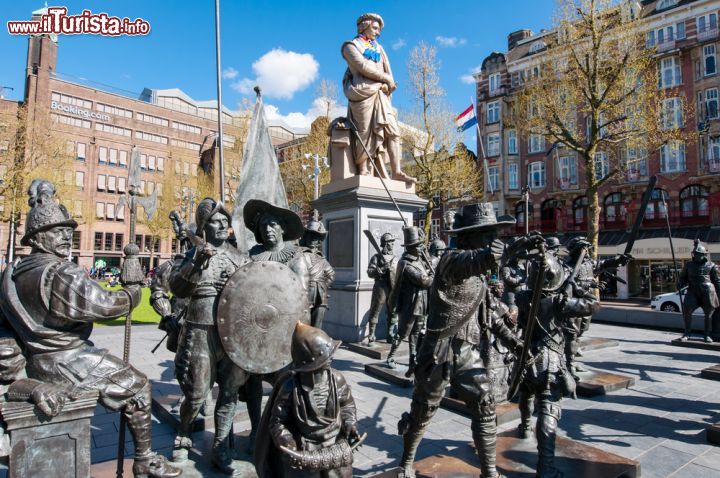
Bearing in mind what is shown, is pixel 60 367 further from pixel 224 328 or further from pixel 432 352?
pixel 432 352

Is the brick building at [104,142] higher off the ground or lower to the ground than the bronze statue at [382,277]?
higher

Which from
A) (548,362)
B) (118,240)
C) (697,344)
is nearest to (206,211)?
(548,362)

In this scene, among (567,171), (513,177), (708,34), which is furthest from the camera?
(513,177)

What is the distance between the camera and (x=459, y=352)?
12.0 ft

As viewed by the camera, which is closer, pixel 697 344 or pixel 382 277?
pixel 382 277

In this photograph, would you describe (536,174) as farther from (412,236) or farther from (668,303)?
(412,236)

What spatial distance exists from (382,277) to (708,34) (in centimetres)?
3275

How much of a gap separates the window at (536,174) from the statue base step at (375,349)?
30.2 m

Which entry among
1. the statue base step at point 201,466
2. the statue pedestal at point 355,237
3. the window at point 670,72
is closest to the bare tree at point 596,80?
the statue pedestal at point 355,237

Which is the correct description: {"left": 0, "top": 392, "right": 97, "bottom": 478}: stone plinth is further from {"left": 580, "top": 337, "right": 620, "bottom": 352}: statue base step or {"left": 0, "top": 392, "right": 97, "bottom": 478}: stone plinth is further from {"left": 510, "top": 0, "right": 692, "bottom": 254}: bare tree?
{"left": 510, "top": 0, "right": 692, "bottom": 254}: bare tree

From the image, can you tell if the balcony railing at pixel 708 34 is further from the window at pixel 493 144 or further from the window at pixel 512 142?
the window at pixel 493 144

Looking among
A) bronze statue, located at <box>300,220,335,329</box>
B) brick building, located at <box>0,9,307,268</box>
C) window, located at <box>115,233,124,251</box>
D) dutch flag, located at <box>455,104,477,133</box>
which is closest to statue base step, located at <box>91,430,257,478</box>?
bronze statue, located at <box>300,220,335,329</box>

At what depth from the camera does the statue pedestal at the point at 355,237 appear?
947cm

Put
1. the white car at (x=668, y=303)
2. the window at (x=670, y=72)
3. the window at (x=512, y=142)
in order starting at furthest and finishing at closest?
the window at (x=512, y=142)
the window at (x=670, y=72)
the white car at (x=668, y=303)
